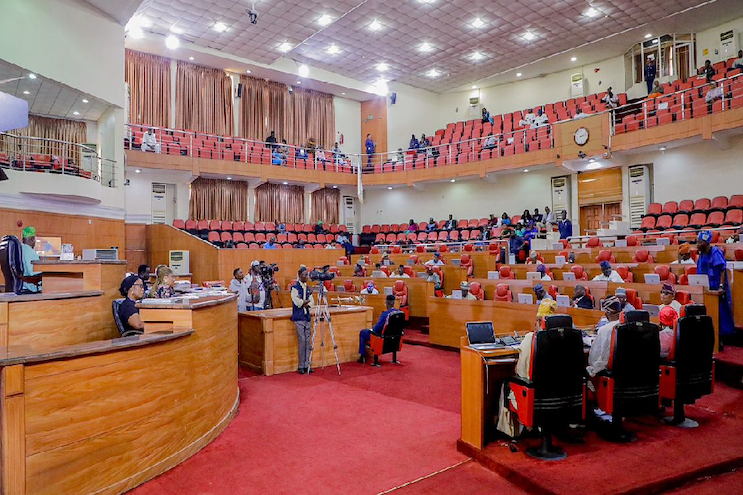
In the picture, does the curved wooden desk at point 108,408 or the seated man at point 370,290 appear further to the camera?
the seated man at point 370,290

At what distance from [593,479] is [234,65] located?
1793cm

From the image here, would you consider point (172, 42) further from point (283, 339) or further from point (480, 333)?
point (480, 333)

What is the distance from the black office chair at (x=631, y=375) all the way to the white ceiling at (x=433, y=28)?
13063 millimetres

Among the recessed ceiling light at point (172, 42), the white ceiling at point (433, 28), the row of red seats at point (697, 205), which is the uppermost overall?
the white ceiling at point (433, 28)

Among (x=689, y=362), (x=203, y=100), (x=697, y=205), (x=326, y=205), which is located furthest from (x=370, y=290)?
(x=203, y=100)

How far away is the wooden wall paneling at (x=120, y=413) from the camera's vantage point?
109 inches

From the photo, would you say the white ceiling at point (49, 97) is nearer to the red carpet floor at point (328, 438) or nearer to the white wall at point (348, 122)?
the red carpet floor at point (328, 438)

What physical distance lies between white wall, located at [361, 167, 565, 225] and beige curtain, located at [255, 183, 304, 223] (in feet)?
10.3

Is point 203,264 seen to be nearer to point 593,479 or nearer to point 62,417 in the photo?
point 62,417

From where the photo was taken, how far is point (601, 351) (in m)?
4.03

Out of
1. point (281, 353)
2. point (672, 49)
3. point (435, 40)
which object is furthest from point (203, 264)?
point (672, 49)

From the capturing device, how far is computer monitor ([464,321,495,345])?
431 centimetres

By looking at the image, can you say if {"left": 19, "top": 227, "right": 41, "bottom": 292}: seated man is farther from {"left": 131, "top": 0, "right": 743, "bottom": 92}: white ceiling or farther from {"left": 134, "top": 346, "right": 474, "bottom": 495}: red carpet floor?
{"left": 131, "top": 0, "right": 743, "bottom": 92}: white ceiling

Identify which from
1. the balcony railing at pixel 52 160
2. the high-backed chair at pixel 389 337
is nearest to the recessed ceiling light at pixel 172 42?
the balcony railing at pixel 52 160
